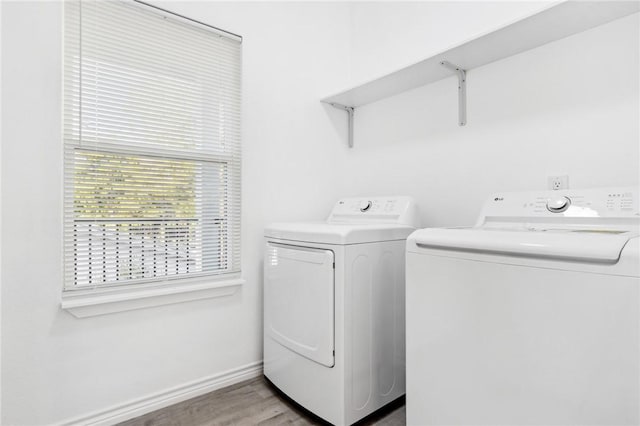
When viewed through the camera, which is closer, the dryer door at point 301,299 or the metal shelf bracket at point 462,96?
the dryer door at point 301,299

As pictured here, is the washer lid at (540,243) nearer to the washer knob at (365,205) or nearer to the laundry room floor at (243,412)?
the washer knob at (365,205)

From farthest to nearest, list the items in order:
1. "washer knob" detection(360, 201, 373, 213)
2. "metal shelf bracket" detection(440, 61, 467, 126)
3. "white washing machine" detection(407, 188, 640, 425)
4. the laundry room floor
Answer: "washer knob" detection(360, 201, 373, 213), "metal shelf bracket" detection(440, 61, 467, 126), the laundry room floor, "white washing machine" detection(407, 188, 640, 425)

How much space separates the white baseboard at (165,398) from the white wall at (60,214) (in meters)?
0.03

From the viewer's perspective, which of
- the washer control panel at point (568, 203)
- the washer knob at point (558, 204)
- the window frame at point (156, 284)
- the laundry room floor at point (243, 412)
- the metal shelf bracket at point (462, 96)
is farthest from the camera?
the metal shelf bracket at point (462, 96)

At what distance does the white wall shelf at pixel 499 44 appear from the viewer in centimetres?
129

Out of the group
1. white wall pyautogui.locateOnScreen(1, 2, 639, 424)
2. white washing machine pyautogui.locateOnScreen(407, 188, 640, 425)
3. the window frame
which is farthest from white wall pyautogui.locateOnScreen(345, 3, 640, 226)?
the window frame

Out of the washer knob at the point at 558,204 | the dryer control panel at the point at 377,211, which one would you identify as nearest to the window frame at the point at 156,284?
the dryer control panel at the point at 377,211

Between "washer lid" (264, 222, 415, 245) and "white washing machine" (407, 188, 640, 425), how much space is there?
0.96 ft

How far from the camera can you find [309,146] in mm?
2311

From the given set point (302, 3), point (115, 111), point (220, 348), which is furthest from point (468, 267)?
point (302, 3)

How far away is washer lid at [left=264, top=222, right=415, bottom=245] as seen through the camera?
4.87 feet

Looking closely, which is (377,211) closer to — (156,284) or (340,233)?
(340,233)

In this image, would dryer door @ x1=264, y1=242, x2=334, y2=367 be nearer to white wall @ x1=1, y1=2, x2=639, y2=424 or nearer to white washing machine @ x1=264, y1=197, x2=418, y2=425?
white washing machine @ x1=264, y1=197, x2=418, y2=425

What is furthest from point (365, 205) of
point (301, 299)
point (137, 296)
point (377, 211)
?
point (137, 296)
